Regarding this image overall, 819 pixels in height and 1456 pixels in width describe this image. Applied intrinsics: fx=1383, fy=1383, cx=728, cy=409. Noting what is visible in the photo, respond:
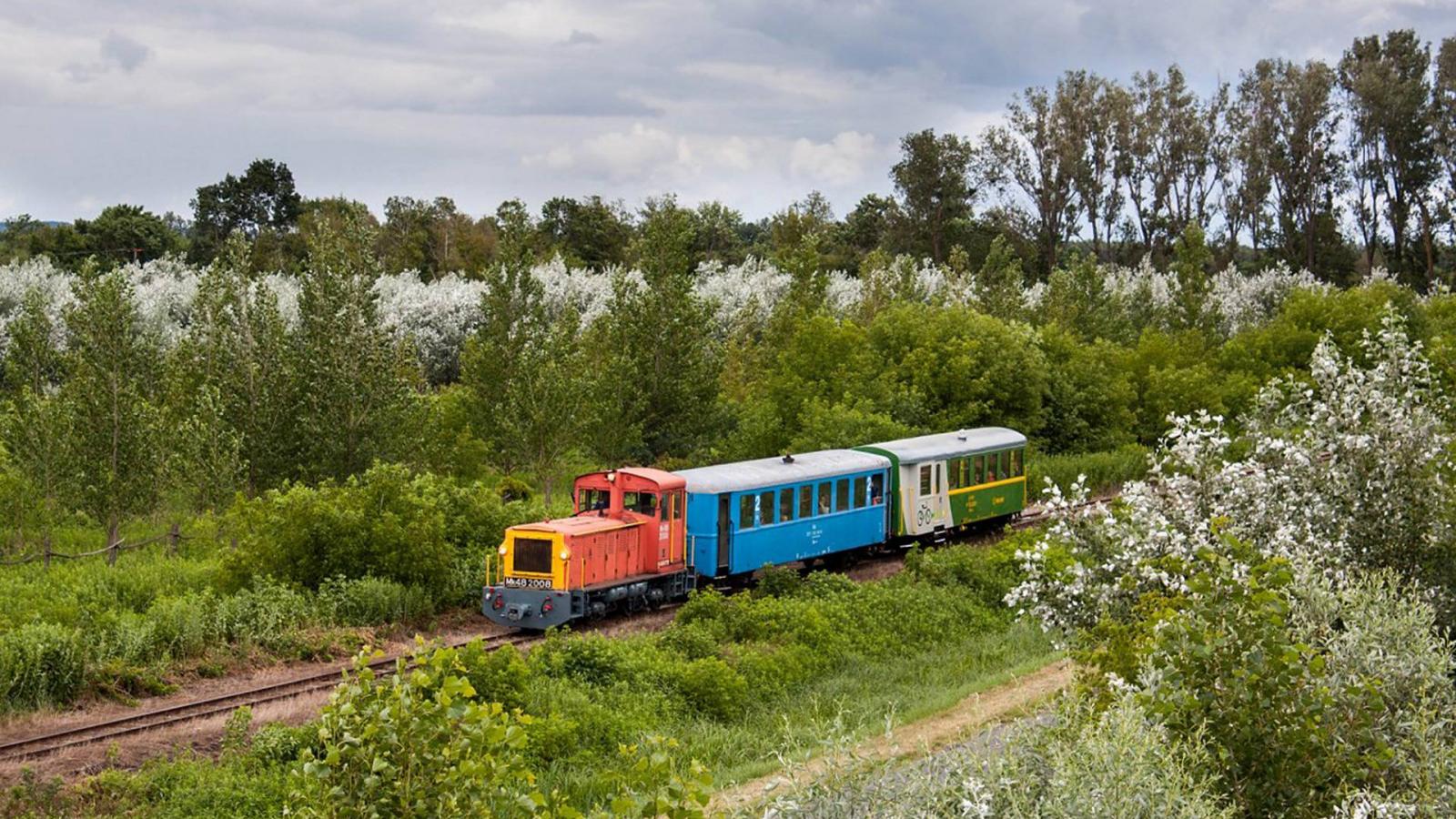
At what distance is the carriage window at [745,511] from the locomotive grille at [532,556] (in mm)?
4591

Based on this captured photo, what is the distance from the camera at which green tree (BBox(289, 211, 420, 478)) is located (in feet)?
108

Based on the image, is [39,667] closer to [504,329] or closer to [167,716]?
[167,716]

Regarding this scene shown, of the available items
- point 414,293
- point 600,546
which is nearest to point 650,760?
point 600,546

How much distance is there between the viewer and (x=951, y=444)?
113ft

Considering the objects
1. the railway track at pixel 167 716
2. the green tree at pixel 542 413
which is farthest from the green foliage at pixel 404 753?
the green tree at pixel 542 413

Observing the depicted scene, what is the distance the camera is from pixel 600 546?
2558 centimetres

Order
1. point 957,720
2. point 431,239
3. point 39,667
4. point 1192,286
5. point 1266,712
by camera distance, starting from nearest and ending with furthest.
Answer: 1. point 1266,712
2. point 957,720
3. point 39,667
4. point 1192,286
5. point 431,239

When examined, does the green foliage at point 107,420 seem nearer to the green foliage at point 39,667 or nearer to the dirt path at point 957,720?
the green foliage at point 39,667

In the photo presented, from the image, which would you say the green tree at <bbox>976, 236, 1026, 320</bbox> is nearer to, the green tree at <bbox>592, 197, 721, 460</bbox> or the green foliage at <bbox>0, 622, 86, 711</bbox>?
the green tree at <bbox>592, 197, 721, 460</bbox>

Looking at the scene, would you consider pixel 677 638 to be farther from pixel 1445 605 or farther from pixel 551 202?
pixel 551 202

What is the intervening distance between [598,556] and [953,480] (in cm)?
1200

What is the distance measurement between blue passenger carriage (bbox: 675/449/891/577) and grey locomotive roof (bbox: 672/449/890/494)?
2cm

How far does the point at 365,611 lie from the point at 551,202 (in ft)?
259

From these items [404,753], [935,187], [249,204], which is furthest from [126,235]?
[404,753]
